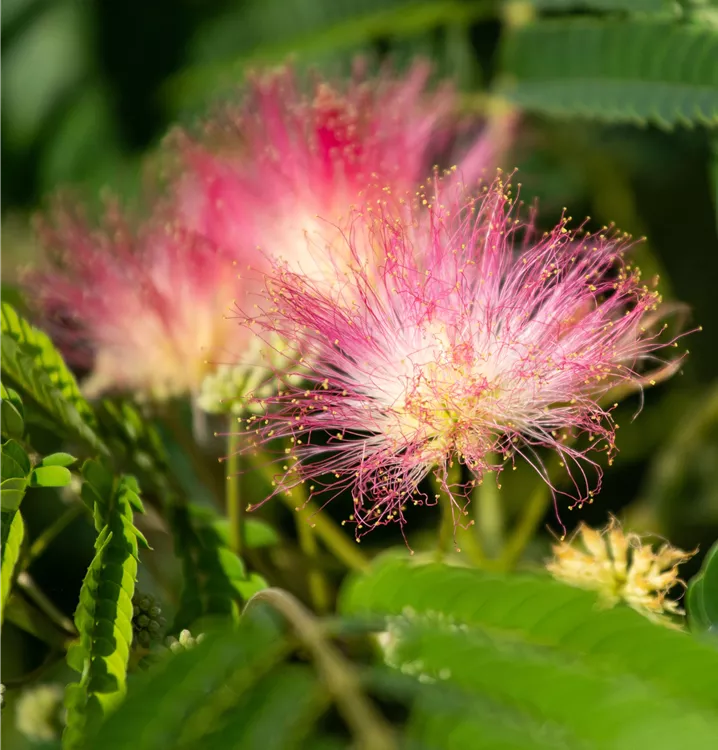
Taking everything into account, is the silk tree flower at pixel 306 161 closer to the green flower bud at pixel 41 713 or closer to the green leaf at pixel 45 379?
the green leaf at pixel 45 379

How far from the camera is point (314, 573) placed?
1.27 metres

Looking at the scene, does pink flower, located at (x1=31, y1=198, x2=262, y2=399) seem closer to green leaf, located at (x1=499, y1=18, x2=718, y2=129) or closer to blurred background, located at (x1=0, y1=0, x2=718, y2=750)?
blurred background, located at (x1=0, y1=0, x2=718, y2=750)

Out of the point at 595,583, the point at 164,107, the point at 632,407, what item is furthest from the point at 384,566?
the point at 164,107

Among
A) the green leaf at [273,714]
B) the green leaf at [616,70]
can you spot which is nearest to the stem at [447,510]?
the green leaf at [273,714]

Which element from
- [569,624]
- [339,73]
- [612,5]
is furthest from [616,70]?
[569,624]

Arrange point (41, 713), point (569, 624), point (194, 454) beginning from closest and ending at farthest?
point (569, 624) → point (41, 713) → point (194, 454)

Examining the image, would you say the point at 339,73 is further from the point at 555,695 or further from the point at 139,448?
the point at 555,695

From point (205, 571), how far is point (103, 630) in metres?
0.23

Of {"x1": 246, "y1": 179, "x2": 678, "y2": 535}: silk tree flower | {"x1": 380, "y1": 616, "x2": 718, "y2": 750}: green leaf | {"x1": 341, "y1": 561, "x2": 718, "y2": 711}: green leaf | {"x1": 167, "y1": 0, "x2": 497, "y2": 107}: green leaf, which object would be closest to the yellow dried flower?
{"x1": 246, "y1": 179, "x2": 678, "y2": 535}: silk tree flower

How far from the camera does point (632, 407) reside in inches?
66.7

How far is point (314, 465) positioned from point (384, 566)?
7.4 inches

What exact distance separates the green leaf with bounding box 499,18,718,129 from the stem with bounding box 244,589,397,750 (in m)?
0.90

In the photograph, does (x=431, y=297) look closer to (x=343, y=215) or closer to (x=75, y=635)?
(x=343, y=215)

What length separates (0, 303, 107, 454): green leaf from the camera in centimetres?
103
